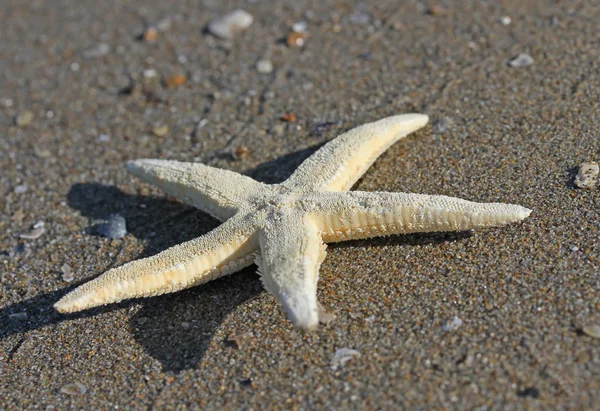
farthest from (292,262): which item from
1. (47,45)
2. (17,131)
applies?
(47,45)

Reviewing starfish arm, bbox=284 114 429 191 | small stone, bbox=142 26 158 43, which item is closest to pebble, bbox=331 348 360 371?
starfish arm, bbox=284 114 429 191

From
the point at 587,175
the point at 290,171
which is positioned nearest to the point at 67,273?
the point at 290,171

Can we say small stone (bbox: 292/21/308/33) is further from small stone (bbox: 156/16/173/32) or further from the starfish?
the starfish

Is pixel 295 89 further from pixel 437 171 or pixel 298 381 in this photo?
pixel 298 381

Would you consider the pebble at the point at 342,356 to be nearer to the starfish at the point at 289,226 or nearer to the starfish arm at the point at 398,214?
the starfish at the point at 289,226

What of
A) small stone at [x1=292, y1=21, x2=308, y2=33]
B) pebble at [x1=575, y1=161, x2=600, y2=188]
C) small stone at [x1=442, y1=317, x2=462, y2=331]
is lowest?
small stone at [x1=442, y1=317, x2=462, y2=331]
